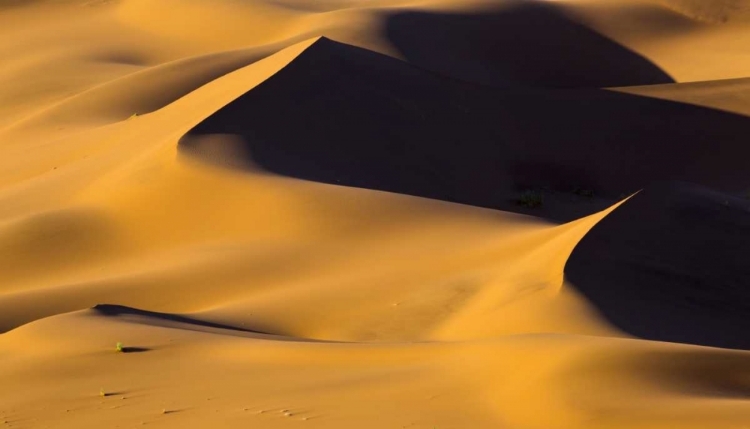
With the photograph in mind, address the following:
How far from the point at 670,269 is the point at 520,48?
18313 mm

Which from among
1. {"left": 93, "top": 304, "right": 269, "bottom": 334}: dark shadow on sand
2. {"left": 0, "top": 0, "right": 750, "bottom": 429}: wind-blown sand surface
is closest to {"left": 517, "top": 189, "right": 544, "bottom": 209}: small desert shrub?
{"left": 0, "top": 0, "right": 750, "bottom": 429}: wind-blown sand surface

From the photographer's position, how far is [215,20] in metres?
→ 33.2

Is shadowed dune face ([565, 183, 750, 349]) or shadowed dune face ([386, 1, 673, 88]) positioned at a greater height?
shadowed dune face ([565, 183, 750, 349])

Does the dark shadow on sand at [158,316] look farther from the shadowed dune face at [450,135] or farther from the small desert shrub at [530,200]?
the small desert shrub at [530,200]

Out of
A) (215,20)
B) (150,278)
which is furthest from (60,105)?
(150,278)

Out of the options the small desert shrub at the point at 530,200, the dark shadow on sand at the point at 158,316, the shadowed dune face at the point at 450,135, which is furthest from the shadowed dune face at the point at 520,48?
the dark shadow on sand at the point at 158,316

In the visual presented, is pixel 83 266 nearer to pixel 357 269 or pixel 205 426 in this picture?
pixel 357 269

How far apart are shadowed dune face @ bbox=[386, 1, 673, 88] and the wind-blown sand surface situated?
Result: 85 millimetres

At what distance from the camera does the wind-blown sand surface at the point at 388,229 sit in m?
7.00

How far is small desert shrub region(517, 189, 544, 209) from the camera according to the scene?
18688 mm

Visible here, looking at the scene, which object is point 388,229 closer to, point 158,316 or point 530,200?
point 158,316

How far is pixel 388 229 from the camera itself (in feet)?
44.9

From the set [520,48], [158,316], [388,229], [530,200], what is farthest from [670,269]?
[520,48]

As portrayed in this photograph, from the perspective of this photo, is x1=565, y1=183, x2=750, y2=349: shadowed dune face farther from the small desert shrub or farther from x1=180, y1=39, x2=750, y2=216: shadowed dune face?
the small desert shrub
